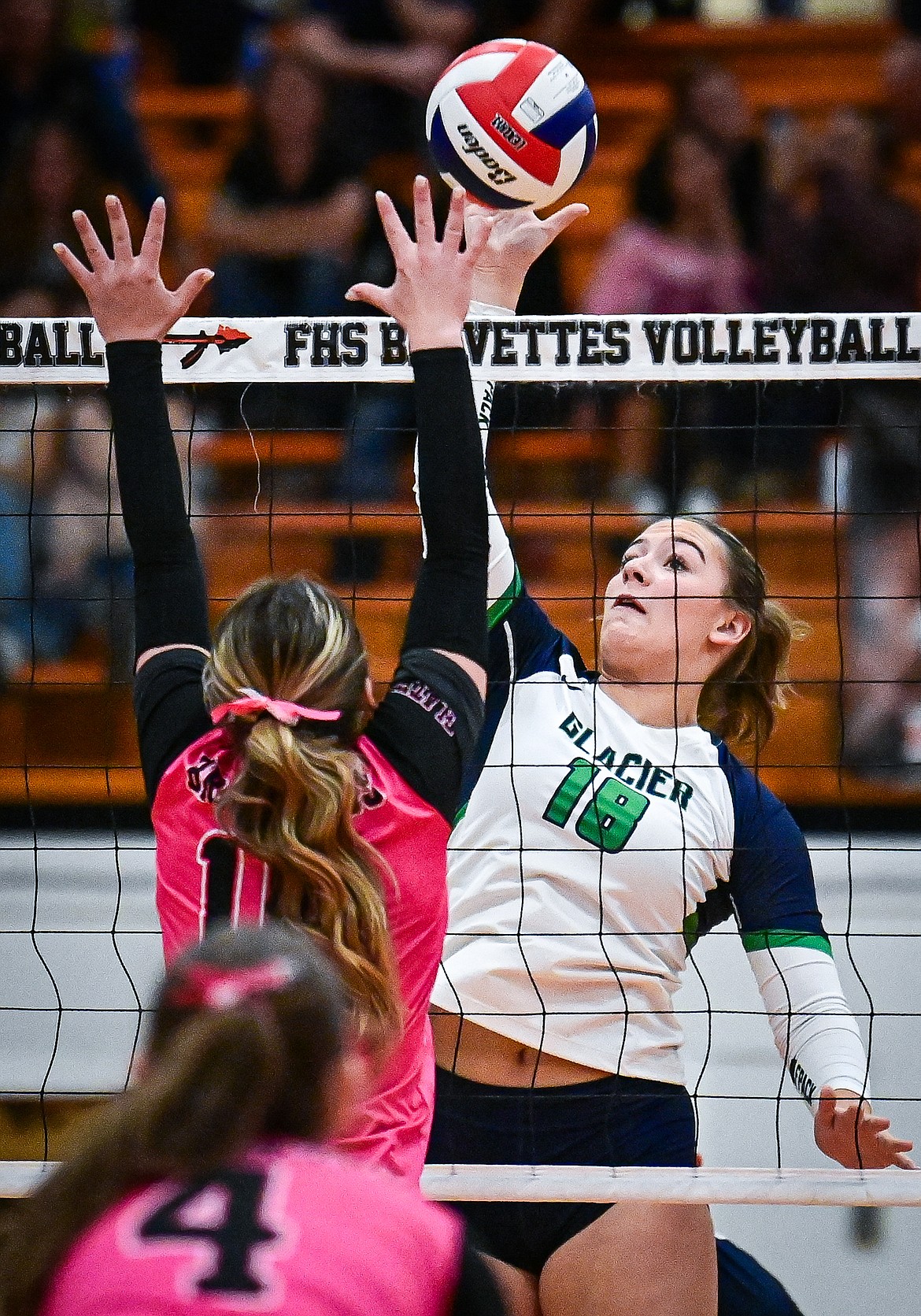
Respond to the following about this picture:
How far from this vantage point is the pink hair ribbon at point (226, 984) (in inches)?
57.7

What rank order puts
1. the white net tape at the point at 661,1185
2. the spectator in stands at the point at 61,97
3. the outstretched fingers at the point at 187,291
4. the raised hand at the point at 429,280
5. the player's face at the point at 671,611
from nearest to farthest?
the raised hand at the point at 429,280
the outstretched fingers at the point at 187,291
the white net tape at the point at 661,1185
the player's face at the point at 671,611
the spectator in stands at the point at 61,97

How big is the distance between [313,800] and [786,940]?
4.19ft

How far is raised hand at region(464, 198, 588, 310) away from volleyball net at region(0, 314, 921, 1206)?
121 mm

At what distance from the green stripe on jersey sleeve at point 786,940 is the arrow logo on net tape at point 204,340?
1.48 m

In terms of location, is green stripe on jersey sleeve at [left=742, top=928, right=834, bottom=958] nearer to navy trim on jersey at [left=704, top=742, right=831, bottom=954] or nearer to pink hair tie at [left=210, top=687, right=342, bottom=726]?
navy trim on jersey at [left=704, top=742, right=831, bottom=954]

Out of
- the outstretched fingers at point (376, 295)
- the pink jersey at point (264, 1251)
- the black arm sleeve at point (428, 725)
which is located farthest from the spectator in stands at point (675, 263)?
the pink jersey at point (264, 1251)

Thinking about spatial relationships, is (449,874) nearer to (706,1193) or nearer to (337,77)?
(706,1193)

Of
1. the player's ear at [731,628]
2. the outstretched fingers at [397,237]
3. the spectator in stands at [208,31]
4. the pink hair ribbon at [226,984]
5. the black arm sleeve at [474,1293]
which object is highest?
the spectator in stands at [208,31]

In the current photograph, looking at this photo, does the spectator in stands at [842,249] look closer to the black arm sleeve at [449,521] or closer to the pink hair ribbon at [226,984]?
the black arm sleeve at [449,521]

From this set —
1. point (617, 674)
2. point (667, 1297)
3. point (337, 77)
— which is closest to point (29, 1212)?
point (667, 1297)

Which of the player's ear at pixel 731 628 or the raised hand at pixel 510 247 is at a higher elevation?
the raised hand at pixel 510 247

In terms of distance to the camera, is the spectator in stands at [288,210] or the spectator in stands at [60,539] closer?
the spectator in stands at [60,539]

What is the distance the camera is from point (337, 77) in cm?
717

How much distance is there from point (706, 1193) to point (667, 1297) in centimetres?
18
